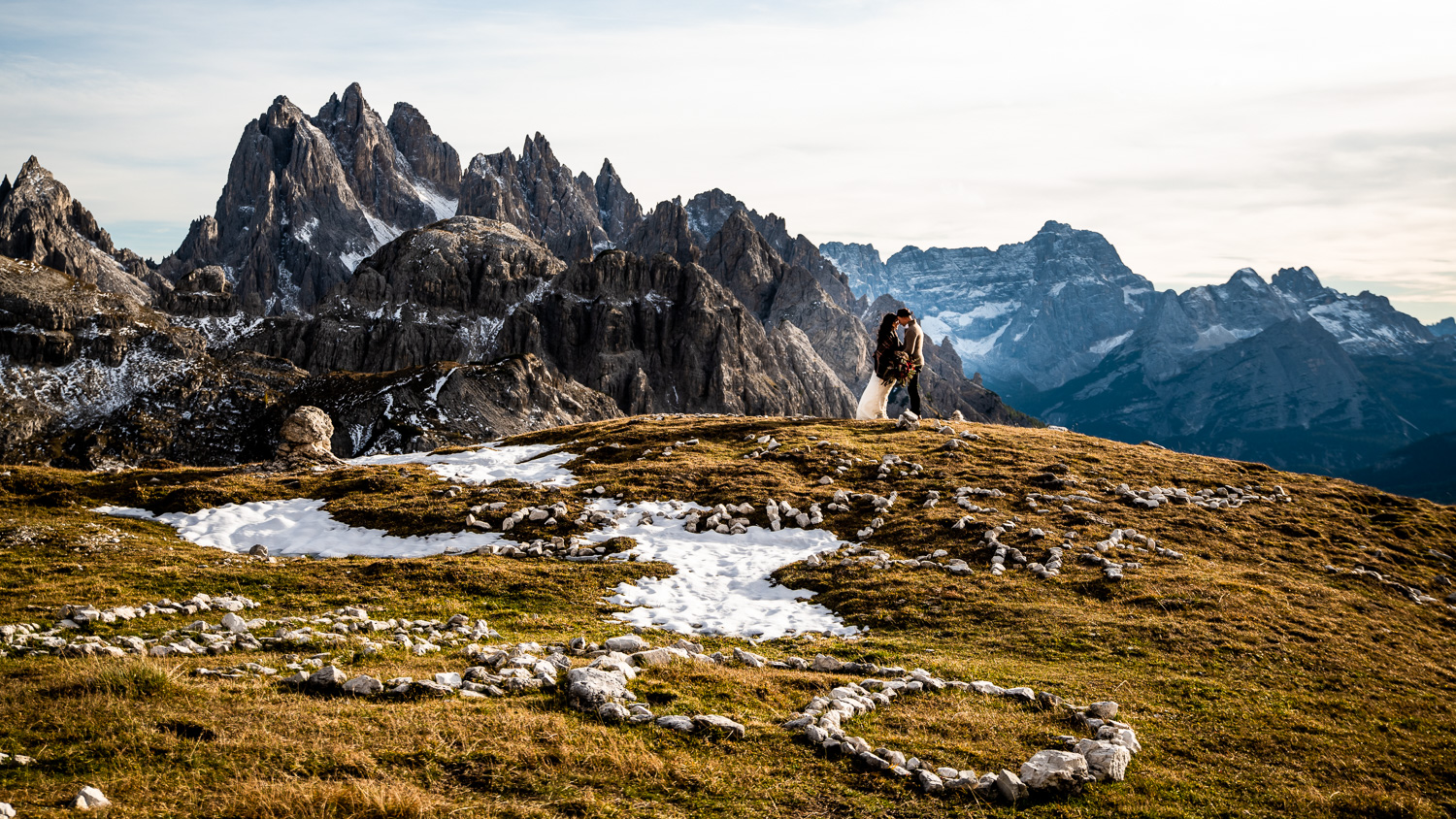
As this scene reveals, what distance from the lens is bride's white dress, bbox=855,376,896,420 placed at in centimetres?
4041

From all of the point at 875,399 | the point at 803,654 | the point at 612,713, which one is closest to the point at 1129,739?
the point at 803,654

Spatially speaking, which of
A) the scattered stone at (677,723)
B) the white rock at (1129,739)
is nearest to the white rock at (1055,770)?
the white rock at (1129,739)

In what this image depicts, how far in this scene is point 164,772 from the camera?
824cm

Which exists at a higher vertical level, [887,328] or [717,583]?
[887,328]

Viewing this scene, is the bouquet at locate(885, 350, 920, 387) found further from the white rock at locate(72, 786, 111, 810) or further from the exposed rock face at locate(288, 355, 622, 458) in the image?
the exposed rock face at locate(288, 355, 622, 458)

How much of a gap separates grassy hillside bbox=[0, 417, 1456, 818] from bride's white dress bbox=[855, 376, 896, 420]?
8.12 meters

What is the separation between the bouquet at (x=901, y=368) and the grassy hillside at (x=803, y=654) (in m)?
6.65

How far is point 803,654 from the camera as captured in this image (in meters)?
15.8

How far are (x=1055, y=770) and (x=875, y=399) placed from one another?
107 ft

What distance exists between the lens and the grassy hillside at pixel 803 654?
880 cm

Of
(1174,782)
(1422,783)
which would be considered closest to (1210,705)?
(1422,783)

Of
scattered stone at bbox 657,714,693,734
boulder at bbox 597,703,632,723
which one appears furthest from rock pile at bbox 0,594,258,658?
scattered stone at bbox 657,714,693,734

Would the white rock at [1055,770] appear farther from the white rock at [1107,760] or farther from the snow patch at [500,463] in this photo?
the snow patch at [500,463]

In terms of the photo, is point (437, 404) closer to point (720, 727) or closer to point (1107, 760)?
point (720, 727)
